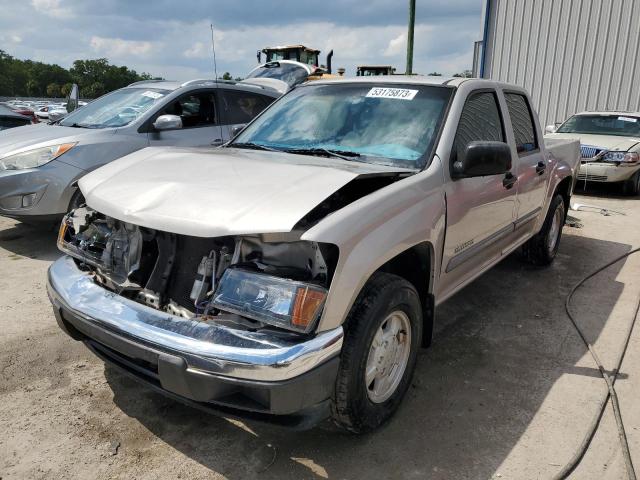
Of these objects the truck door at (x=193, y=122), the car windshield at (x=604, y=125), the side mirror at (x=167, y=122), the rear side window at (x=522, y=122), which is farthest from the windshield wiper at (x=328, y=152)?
the car windshield at (x=604, y=125)

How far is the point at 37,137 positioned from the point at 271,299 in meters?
4.63

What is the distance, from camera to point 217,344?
2047mm

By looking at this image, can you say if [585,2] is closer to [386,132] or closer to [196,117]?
[196,117]

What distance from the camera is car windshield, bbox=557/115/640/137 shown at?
1023cm

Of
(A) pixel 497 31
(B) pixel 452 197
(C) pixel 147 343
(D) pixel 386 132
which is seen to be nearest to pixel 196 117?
(D) pixel 386 132

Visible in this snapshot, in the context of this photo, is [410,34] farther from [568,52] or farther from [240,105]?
[240,105]

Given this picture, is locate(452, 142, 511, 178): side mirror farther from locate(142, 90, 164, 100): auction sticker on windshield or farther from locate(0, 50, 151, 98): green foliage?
locate(0, 50, 151, 98): green foliage

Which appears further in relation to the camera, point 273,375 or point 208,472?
point 208,472

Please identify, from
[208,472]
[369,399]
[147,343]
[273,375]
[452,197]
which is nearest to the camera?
[273,375]

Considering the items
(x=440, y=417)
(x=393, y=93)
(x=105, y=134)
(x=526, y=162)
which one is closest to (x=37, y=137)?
(x=105, y=134)

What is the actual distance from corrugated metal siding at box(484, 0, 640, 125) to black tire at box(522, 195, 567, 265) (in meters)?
10.2

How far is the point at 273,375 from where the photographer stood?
6.52ft

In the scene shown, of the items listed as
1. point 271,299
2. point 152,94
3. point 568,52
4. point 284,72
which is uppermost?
point 568,52

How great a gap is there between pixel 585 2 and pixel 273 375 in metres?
15.1
